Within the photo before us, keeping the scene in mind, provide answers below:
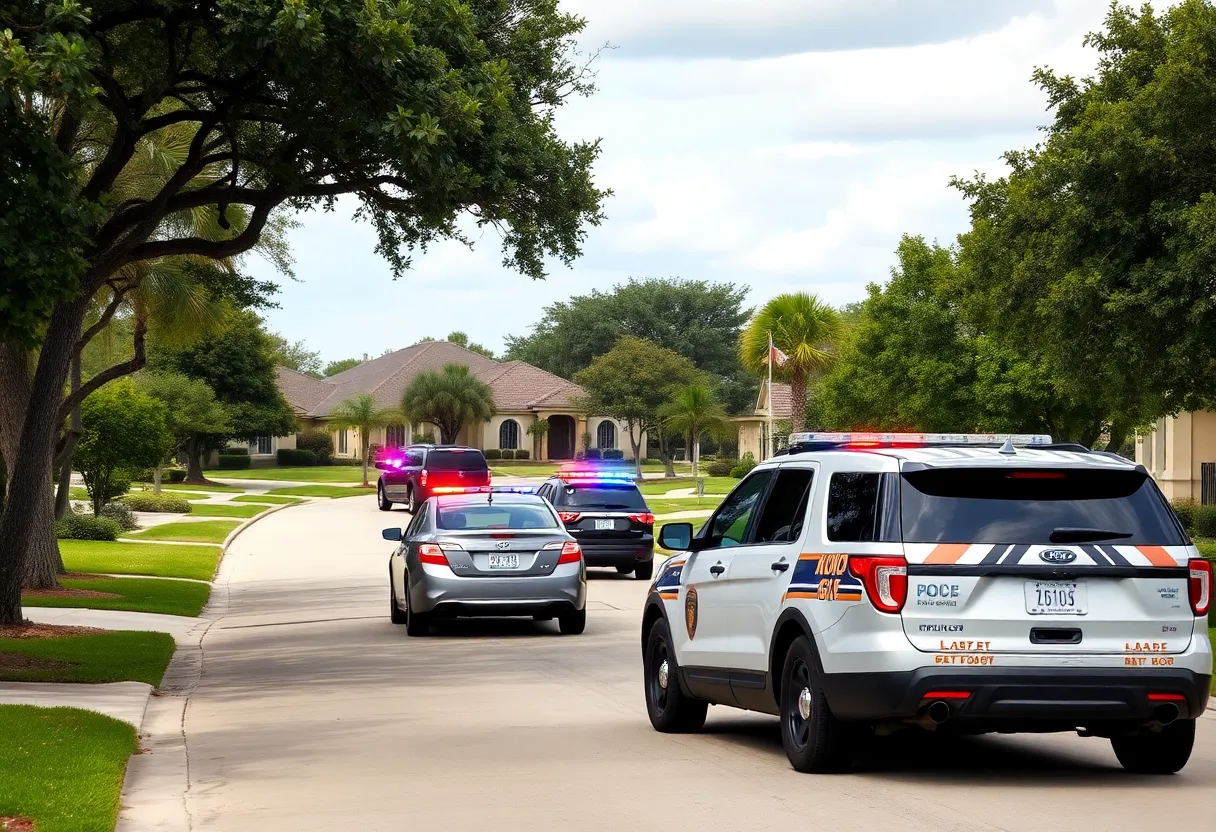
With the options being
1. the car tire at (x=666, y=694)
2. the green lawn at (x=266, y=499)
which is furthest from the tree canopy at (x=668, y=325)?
the car tire at (x=666, y=694)

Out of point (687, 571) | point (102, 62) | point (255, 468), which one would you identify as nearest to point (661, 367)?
point (255, 468)

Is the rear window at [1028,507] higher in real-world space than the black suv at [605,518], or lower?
higher

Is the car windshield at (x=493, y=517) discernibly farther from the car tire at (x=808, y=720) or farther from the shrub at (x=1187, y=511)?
the shrub at (x=1187, y=511)

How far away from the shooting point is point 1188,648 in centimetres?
873

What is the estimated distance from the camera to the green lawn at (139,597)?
2186cm

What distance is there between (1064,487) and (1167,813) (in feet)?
5.83

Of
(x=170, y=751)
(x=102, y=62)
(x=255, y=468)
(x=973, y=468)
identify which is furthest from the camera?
(x=255, y=468)

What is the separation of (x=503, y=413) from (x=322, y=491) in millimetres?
26560

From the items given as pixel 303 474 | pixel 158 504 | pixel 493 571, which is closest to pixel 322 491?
pixel 303 474

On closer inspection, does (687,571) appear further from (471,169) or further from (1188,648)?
(471,169)

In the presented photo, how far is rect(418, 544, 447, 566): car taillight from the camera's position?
17.7 m

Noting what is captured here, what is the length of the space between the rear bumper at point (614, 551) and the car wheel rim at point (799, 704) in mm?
17009

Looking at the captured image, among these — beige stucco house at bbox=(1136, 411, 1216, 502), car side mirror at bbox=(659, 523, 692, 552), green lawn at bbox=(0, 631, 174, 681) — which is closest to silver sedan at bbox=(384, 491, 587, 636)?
green lawn at bbox=(0, 631, 174, 681)

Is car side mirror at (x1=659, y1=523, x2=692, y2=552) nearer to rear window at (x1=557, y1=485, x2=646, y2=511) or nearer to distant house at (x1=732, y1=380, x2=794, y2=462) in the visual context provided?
rear window at (x1=557, y1=485, x2=646, y2=511)
